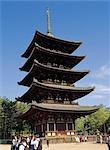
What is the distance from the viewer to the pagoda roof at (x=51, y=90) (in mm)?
34094

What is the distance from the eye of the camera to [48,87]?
34.3 meters

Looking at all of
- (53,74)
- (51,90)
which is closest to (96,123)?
(53,74)

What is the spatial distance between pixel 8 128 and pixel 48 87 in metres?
23.6

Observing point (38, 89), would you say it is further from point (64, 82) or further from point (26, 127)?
point (26, 127)

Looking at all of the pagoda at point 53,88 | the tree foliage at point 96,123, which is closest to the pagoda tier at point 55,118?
the pagoda at point 53,88

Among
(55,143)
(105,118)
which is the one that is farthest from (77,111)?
(105,118)

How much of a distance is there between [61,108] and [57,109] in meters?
0.91

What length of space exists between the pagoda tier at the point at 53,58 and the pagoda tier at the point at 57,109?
20.5ft

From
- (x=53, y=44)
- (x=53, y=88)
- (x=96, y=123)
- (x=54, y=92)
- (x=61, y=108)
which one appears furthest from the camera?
(x=96, y=123)

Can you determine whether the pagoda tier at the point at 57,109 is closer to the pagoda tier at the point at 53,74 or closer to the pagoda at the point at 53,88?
the pagoda at the point at 53,88

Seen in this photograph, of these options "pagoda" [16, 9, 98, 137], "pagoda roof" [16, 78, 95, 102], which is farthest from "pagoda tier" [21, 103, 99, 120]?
"pagoda roof" [16, 78, 95, 102]

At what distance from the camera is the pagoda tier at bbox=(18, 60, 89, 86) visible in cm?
3581

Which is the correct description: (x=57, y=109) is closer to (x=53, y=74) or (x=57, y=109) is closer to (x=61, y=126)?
(x=61, y=126)

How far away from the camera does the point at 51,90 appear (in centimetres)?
3503
